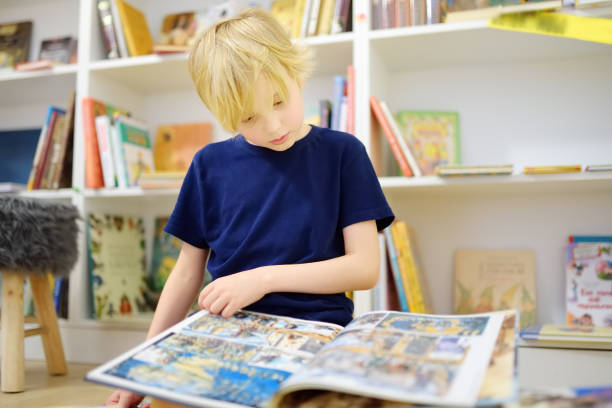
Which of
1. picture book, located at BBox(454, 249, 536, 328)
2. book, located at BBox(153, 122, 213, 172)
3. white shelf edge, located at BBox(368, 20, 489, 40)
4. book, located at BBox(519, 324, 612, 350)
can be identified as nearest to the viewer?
book, located at BBox(519, 324, 612, 350)

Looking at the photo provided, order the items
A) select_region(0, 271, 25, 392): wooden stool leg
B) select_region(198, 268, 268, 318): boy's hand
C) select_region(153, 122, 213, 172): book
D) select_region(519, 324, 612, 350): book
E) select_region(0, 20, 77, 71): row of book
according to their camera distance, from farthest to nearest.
→ select_region(0, 20, 77, 71): row of book → select_region(153, 122, 213, 172): book → select_region(0, 271, 25, 392): wooden stool leg → select_region(519, 324, 612, 350): book → select_region(198, 268, 268, 318): boy's hand

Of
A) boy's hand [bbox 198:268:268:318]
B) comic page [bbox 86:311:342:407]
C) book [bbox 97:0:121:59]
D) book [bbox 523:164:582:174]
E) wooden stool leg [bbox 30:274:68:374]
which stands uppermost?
book [bbox 97:0:121:59]

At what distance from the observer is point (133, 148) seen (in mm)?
1916

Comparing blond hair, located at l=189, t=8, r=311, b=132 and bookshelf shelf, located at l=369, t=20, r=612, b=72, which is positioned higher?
bookshelf shelf, located at l=369, t=20, r=612, b=72

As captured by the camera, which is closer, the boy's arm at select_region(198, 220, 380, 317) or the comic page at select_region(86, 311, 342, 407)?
the comic page at select_region(86, 311, 342, 407)

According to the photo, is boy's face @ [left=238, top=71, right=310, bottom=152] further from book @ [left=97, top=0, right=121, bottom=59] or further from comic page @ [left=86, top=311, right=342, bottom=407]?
book @ [left=97, top=0, right=121, bottom=59]

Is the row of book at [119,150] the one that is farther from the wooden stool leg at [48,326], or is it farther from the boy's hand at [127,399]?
the boy's hand at [127,399]

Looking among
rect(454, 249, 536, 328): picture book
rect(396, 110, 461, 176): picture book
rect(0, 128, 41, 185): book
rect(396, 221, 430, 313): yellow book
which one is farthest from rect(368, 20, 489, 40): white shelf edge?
rect(0, 128, 41, 185): book

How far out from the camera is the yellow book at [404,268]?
153cm

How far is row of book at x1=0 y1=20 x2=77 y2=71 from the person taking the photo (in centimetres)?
215

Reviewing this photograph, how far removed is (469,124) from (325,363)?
4.57ft

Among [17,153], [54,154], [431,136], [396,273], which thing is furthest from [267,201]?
[17,153]

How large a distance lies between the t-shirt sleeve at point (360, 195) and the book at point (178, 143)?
46.2 inches

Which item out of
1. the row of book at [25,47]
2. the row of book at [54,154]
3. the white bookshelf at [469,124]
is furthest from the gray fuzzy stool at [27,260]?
the row of book at [25,47]
